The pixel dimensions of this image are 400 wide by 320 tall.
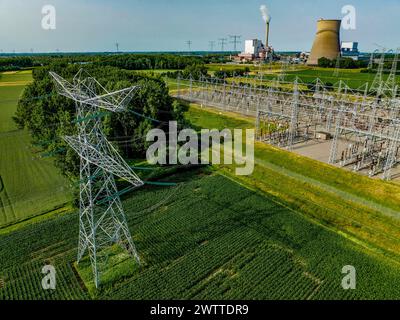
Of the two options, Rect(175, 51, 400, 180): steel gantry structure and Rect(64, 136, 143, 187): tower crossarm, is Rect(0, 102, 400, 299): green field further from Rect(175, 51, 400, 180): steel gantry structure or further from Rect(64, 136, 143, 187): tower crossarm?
Rect(64, 136, 143, 187): tower crossarm

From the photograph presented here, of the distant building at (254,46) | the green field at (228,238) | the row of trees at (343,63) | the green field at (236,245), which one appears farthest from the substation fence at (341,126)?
the distant building at (254,46)

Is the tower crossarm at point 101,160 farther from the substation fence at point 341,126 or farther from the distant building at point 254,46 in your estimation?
the distant building at point 254,46

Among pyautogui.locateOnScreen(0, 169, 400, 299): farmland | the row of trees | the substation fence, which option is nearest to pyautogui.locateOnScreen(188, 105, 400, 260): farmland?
pyautogui.locateOnScreen(0, 169, 400, 299): farmland

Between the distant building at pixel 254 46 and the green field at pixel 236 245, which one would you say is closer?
the green field at pixel 236 245
